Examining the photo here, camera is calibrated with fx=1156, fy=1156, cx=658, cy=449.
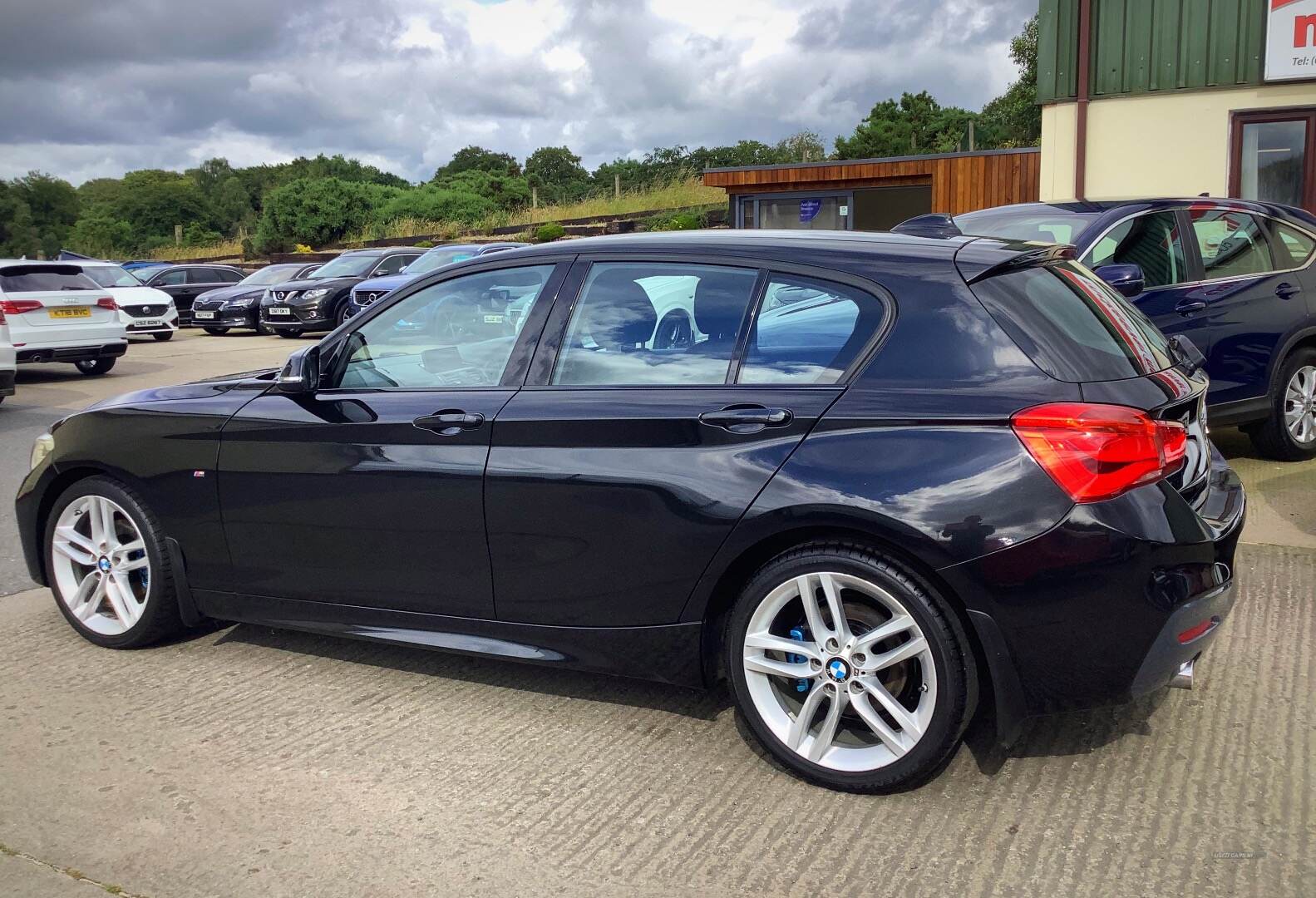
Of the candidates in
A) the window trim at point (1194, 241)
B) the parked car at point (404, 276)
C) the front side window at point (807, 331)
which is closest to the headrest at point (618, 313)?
the front side window at point (807, 331)

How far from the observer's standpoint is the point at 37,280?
1455cm

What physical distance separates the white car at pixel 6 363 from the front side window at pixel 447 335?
8.93 meters

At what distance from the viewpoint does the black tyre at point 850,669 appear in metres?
3.18

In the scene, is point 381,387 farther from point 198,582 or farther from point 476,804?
point 476,804

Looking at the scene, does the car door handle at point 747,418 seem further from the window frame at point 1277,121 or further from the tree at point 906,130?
the tree at point 906,130

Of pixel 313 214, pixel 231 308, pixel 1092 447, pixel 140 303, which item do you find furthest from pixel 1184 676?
pixel 313 214

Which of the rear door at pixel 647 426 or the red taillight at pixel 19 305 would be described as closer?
the rear door at pixel 647 426

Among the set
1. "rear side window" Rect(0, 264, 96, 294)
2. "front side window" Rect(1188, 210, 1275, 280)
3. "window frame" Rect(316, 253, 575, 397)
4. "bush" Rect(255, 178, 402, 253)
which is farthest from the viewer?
"bush" Rect(255, 178, 402, 253)

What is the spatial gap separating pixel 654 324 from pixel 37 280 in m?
13.4

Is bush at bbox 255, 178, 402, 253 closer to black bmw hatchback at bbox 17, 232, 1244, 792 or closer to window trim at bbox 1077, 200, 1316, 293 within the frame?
window trim at bbox 1077, 200, 1316, 293

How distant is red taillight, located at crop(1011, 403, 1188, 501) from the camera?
3.04 metres

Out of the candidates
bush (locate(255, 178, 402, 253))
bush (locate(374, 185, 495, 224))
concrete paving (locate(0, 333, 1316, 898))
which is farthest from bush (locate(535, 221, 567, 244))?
concrete paving (locate(0, 333, 1316, 898))

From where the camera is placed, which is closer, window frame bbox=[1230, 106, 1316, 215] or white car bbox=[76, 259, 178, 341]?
window frame bbox=[1230, 106, 1316, 215]

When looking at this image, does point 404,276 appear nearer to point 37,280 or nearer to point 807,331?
point 37,280
